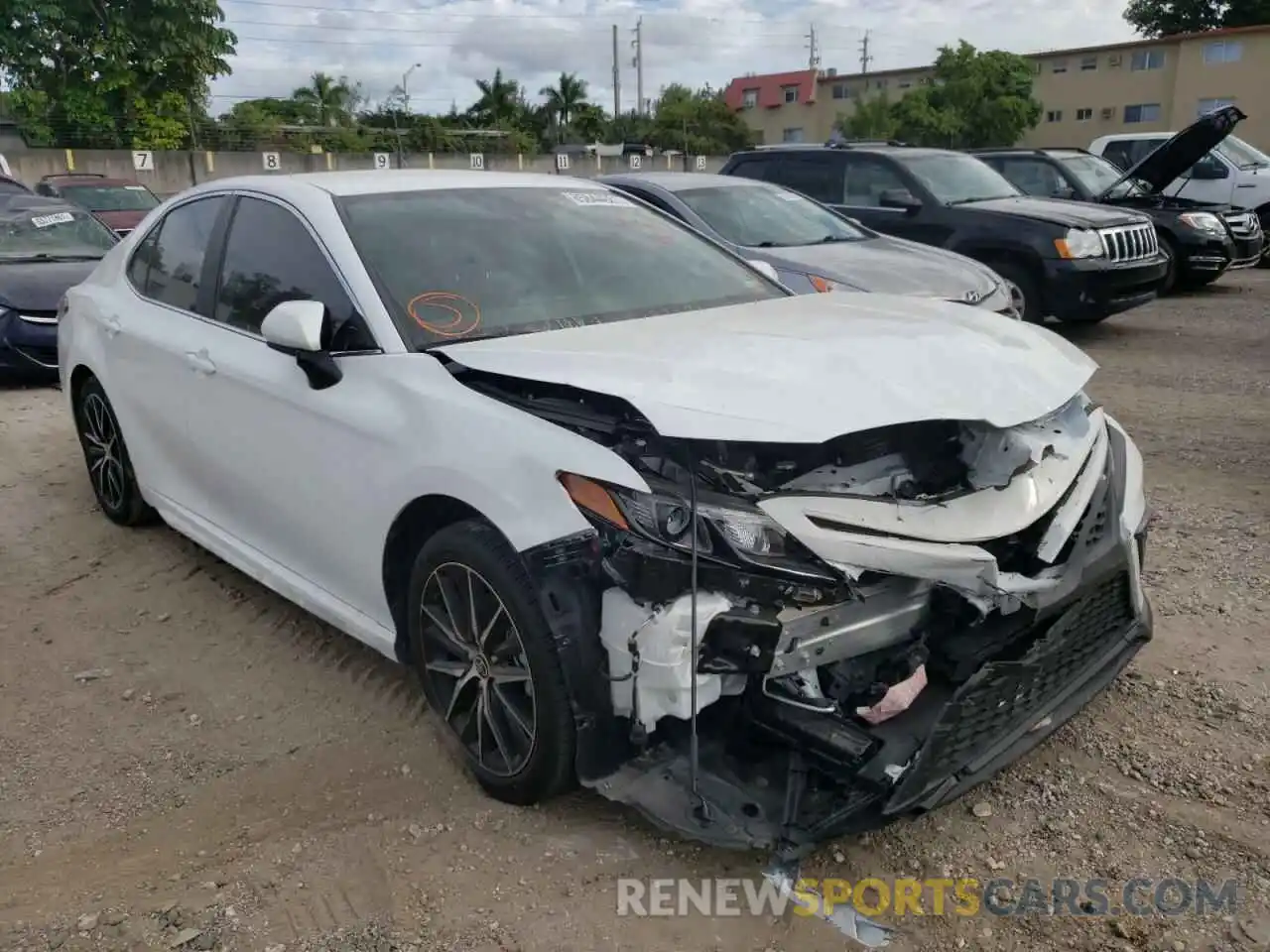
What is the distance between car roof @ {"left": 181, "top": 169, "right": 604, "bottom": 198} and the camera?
12.5ft

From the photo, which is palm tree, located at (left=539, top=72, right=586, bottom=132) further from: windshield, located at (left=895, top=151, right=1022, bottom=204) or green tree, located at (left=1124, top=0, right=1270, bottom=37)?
windshield, located at (left=895, top=151, right=1022, bottom=204)

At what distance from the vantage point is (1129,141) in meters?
15.9

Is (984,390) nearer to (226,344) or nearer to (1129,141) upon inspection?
(226,344)

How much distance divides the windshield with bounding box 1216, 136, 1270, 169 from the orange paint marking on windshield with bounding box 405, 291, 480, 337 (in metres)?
15.2

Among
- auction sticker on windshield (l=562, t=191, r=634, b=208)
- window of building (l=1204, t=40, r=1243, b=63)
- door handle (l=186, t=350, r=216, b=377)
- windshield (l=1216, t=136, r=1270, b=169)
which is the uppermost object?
window of building (l=1204, t=40, r=1243, b=63)

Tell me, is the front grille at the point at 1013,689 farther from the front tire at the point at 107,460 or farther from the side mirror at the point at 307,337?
the front tire at the point at 107,460

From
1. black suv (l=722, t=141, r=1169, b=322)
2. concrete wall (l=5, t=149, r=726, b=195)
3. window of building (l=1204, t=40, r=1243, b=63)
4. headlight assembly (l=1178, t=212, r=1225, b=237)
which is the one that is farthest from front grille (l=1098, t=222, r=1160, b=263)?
window of building (l=1204, t=40, r=1243, b=63)

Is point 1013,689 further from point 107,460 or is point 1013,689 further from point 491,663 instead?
point 107,460

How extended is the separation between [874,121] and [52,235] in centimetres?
4553

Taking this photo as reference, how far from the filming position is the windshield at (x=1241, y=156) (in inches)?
594

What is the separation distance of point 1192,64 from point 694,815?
53438 millimetres

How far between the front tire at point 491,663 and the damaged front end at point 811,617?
86mm

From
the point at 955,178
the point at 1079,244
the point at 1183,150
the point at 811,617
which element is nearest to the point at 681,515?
the point at 811,617

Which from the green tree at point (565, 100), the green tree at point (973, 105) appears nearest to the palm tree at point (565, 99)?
the green tree at point (565, 100)
